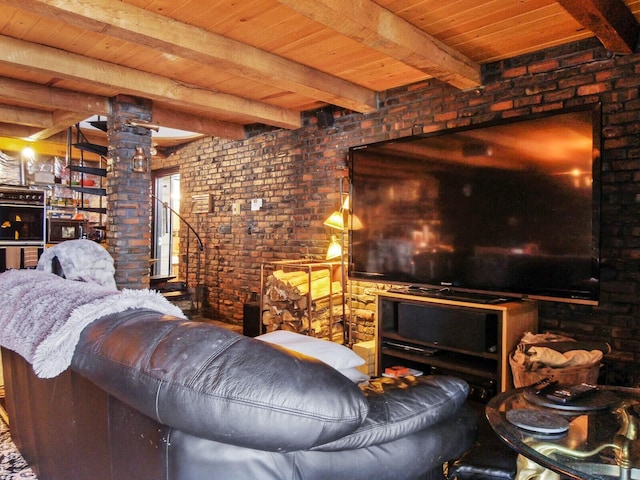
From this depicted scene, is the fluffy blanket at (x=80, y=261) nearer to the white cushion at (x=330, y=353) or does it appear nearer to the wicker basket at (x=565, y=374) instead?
the white cushion at (x=330, y=353)

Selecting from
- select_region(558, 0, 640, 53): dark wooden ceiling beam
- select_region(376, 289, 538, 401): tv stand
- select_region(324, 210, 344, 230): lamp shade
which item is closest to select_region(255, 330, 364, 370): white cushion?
select_region(376, 289, 538, 401): tv stand

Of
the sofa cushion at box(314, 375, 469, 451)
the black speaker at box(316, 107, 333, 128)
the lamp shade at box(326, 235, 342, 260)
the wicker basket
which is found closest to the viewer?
the sofa cushion at box(314, 375, 469, 451)

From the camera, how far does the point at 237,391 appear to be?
3.05ft

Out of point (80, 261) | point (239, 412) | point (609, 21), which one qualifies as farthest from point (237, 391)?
point (609, 21)

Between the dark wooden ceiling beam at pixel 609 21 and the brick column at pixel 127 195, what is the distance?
3.63m

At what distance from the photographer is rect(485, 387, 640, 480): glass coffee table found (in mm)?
1106

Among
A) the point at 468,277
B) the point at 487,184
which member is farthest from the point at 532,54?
the point at 468,277

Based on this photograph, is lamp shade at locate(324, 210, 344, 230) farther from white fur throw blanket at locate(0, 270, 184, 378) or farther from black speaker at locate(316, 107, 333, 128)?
white fur throw blanket at locate(0, 270, 184, 378)

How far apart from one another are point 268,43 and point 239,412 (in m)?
2.85

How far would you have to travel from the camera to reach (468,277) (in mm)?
3289

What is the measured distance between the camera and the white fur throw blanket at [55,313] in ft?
4.43

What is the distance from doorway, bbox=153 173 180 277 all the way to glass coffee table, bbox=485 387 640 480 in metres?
6.82

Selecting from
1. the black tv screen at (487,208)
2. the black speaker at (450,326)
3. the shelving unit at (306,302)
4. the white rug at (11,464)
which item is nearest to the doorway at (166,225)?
the shelving unit at (306,302)

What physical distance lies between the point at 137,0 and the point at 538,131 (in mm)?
2438
